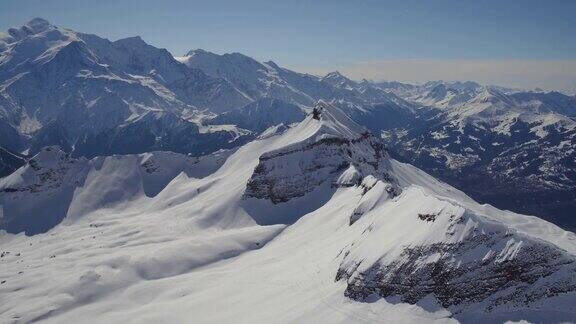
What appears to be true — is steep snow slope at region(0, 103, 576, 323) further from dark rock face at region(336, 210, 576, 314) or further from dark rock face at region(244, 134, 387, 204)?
dark rock face at region(244, 134, 387, 204)

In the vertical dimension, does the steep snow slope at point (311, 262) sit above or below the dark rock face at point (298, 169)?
below

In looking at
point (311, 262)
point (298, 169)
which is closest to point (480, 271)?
A: point (311, 262)

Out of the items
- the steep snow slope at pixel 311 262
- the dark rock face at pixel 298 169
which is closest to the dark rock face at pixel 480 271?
the steep snow slope at pixel 311 262

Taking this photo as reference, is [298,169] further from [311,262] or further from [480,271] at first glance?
[480,271]

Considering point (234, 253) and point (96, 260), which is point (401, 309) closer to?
point (234, 253)

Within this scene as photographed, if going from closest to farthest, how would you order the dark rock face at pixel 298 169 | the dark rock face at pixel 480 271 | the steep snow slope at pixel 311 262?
the dark rock face at pixel 480 271 → the steep snow slope at pixel 311 262 → the dark rock face at pixel 298 169

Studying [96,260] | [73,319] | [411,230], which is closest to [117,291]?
[73,319]

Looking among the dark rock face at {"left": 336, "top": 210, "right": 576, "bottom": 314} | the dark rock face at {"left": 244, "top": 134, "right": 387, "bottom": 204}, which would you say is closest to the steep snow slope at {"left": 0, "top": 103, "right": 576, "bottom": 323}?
the dark rock face at {"left": 336, "top": 210, "right": 576, "bottom": 314}

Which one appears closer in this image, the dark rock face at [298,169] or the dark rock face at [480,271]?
the dark rock face at [480,271]

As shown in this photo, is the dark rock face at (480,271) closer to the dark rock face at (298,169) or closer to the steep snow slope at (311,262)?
the steep snow slope at (311,262)
